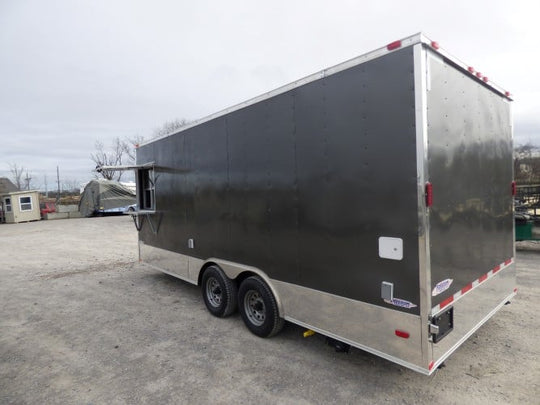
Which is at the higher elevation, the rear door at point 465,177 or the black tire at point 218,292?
the rear door at point 465,177

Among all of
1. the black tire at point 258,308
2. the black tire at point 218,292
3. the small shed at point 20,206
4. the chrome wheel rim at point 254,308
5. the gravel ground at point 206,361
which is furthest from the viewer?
the small shed at point 20,206

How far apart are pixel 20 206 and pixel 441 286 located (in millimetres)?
30142

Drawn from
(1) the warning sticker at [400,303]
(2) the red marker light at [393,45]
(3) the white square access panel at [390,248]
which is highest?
(2) the red marker light at [393,45]

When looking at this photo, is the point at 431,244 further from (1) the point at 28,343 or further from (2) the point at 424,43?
(1) the point at 28,343

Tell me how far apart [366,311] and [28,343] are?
429cm

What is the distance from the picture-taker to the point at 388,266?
2.73 meters

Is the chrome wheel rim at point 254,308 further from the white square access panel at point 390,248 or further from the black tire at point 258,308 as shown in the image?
the white square access panel at point 390,248

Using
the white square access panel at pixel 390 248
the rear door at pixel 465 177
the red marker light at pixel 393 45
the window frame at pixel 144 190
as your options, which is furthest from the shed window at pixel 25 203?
the rear door at pixel 465 177

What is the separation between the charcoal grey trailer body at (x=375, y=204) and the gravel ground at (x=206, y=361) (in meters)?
0.40

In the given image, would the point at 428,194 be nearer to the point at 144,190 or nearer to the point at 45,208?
the point at 144,190

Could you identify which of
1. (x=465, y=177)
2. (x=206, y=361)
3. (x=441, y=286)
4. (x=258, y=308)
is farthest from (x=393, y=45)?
(x=206, y=361)

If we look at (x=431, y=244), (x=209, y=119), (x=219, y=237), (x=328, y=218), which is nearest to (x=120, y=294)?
(x=219, y=237)

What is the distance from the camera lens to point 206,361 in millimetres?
3656

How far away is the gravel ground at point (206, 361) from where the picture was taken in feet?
9.80
